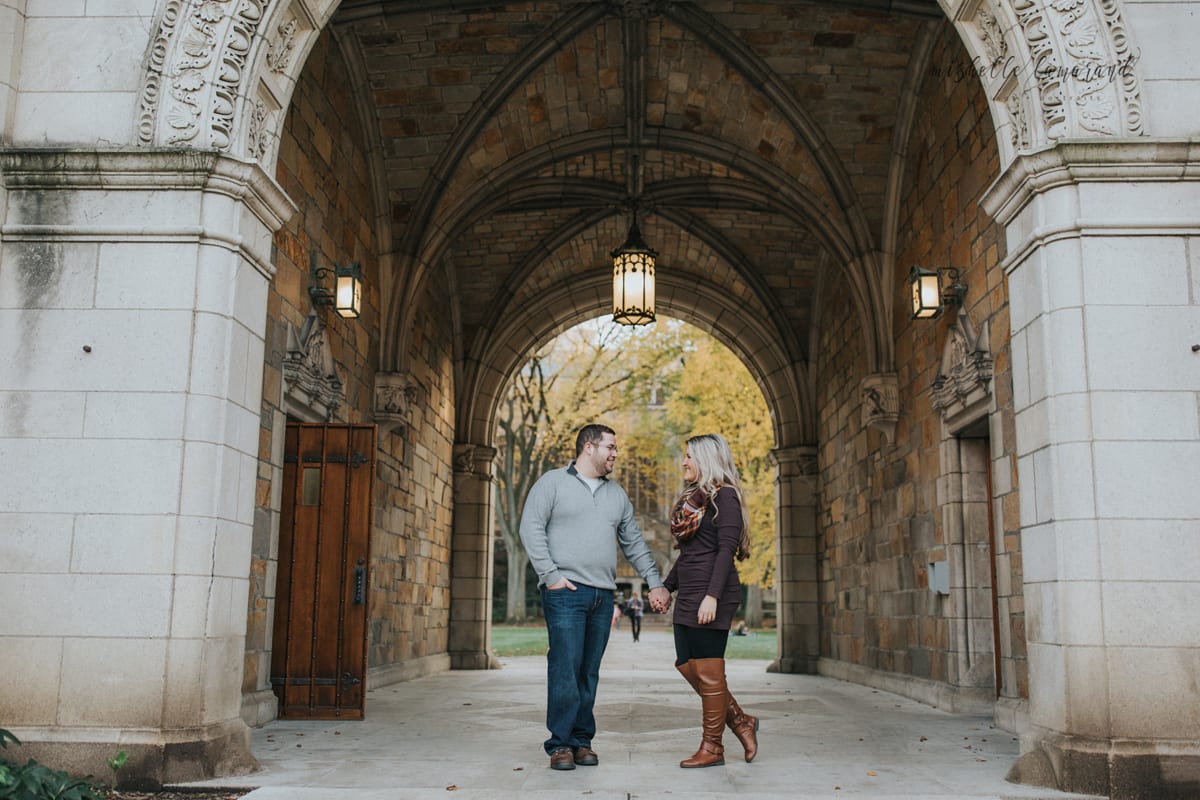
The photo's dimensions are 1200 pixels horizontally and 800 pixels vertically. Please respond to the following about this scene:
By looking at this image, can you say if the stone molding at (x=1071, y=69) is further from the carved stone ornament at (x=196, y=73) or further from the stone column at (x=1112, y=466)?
the carved stone ornament at (x=196, y=73)

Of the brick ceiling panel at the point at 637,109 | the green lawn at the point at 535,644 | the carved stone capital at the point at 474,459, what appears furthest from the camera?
the green lawn at the point at 535,644

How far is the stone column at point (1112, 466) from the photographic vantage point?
4039 millimetres

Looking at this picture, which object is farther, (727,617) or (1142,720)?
(727,617)

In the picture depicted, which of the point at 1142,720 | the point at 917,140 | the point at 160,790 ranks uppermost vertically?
the point at 917,140

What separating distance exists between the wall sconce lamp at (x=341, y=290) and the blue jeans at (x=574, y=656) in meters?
3.65

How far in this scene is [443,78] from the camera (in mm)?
9453

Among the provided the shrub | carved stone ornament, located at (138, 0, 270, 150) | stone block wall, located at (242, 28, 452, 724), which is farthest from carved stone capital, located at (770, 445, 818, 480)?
the shrub

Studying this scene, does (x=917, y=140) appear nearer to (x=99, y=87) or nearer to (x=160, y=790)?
(x=99, y=87)

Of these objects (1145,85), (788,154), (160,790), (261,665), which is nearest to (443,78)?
(788,154)

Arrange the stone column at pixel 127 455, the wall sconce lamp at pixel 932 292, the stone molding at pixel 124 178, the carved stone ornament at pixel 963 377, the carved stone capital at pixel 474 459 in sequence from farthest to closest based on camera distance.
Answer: the carved stone capital at pixel 474 459, the wall sconce lamp at pixel 932 292, the carved stone ornament at pixel 963 377, the stone molding at pixel 124 178, the stone column at pixel 127 455

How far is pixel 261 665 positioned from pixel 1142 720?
487 centimetres

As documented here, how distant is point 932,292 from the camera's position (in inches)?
298

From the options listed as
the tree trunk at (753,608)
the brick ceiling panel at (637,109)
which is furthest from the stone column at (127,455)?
the tree trunk at (753,608)

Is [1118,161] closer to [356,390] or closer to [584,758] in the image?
[584,758]
